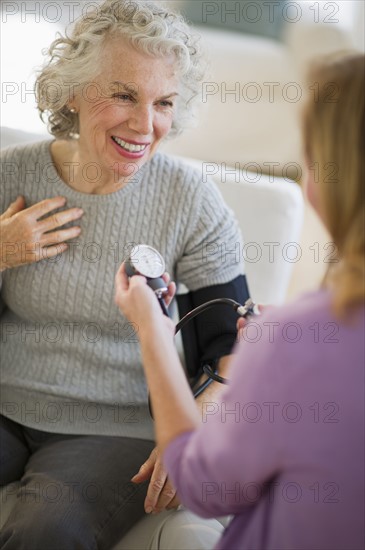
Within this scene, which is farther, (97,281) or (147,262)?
(97,281)

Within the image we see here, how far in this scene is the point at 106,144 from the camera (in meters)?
1.53

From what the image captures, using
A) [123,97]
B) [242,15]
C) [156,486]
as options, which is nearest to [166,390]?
[156,486]

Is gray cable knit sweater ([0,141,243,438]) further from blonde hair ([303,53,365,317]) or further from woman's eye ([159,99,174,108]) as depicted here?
blonde hair ([303,53,365,317])

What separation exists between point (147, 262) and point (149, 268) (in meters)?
0.02

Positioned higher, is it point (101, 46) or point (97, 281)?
point (101, 46)

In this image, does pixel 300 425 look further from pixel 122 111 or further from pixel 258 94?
pixel 258 94

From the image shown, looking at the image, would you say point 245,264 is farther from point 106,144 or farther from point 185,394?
point 185,394

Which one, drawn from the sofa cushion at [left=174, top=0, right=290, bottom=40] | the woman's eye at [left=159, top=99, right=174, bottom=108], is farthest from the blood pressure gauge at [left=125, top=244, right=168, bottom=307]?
the sofa cushion at [left=174, top=0, right=290, bottom=40]

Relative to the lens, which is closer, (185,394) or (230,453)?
(230,453)

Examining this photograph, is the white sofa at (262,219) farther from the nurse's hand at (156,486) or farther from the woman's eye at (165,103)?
the nurse's hand at (156,486)

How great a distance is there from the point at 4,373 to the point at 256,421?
0.93m

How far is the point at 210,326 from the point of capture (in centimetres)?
159

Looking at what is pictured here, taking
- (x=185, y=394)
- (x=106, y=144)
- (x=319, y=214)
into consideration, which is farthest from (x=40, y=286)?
(x=319, y=214)

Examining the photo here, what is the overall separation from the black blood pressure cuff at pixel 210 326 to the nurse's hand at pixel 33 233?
11.5 inches
